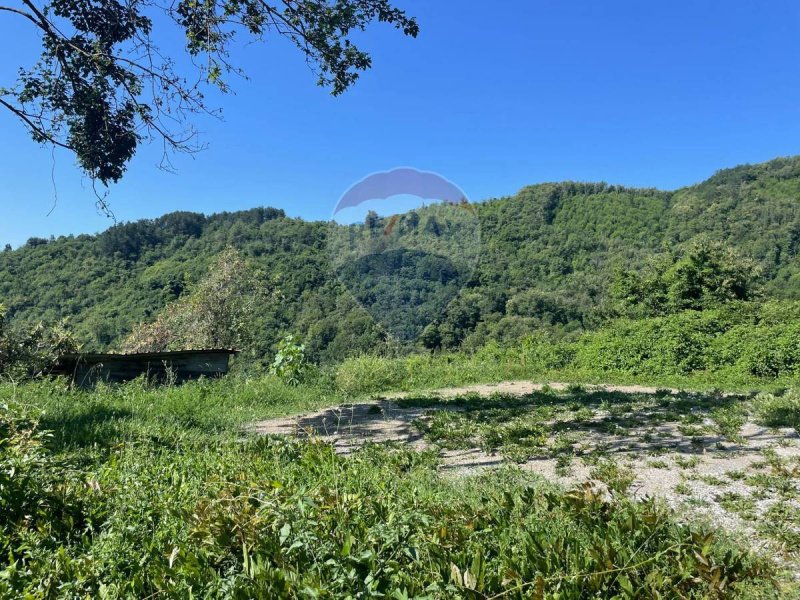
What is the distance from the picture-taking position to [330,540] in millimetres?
1764

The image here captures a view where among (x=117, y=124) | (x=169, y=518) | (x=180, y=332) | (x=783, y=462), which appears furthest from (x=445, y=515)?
(x=180, y=332)

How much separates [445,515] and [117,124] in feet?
23.9

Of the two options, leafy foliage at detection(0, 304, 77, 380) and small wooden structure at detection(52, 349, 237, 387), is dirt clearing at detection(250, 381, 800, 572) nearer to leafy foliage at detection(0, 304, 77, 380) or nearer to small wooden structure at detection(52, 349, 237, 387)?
small wooden structure at detection(52, 349, 237, 387)

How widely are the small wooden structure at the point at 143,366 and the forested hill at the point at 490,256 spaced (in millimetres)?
7793

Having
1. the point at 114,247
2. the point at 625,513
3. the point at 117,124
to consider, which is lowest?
the point at 625,513

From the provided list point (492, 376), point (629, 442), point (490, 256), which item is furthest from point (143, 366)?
point (490, 256)

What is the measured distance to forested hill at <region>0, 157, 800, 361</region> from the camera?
88.2 ft

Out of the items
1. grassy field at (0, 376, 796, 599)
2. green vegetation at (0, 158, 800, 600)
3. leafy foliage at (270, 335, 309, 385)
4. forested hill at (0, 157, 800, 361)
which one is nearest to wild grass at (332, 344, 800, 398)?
green vegetation at (0, 158, 800, 600)

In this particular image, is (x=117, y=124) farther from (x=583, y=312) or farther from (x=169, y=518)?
(x=583, y=312)

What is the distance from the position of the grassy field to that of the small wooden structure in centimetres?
655

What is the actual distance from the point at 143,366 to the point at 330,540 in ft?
31.3

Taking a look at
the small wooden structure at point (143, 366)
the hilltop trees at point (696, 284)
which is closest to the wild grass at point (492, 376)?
the small wooden structure at point (143, 366)

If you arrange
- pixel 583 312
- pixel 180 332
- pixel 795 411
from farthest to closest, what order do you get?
1. pixel 583 312
2. pixel 180 332
3. pixel 795 411

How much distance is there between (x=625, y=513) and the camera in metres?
2.03
